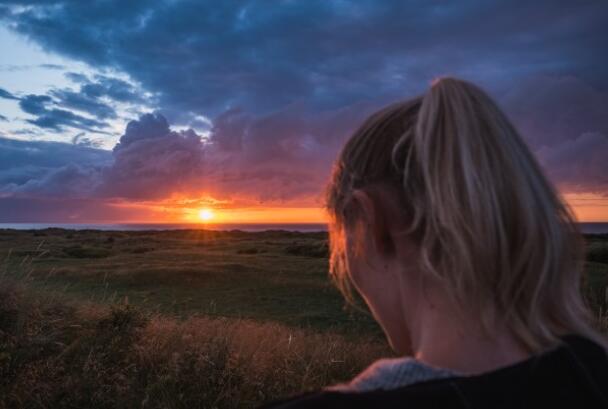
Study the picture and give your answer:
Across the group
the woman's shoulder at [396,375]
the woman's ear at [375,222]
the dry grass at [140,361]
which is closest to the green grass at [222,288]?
the dry grass at [140,361]

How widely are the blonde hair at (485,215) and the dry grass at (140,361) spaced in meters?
5.71

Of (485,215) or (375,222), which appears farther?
(375,222)

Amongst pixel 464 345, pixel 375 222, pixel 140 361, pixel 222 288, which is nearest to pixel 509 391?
pixel 464 345

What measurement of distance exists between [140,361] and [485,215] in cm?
717

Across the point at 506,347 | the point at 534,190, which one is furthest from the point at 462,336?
the point at 534,190

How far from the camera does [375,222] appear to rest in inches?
52.8

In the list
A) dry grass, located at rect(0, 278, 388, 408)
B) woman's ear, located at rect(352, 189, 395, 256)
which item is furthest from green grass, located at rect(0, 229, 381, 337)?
woman's ear, located at rect(352, 189, 395, 256)

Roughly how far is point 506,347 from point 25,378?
7.13 metres

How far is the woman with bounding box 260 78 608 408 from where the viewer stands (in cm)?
106

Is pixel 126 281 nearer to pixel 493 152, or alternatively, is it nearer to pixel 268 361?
pixel 268 361

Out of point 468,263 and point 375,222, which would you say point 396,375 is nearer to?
point 468,263

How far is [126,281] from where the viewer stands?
22078 mm

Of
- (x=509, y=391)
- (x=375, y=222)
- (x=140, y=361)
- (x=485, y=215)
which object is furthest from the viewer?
(x=140, y=361)

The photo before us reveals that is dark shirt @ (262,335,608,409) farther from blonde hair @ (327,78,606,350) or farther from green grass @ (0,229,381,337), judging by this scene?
green grass @ (0,229,381,337)
